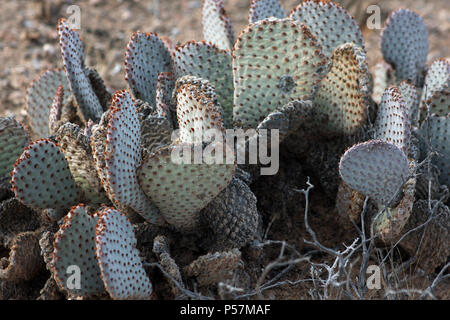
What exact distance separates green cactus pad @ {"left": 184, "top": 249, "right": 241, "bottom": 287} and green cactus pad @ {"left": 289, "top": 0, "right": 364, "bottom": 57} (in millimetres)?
1279

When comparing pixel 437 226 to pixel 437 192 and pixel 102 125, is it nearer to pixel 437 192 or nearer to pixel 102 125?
pixel 437 192

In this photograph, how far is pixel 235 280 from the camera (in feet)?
7.56

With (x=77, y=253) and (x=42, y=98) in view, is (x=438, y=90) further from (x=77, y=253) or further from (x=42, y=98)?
(x=42, y=98)

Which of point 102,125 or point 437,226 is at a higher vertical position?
point 102,125

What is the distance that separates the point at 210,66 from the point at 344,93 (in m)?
0.64

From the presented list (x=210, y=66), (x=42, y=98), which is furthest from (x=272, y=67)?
(x=42, y=98)

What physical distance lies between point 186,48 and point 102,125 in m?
0.63

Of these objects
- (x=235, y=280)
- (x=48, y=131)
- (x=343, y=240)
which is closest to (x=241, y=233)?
(x=235, y=280)

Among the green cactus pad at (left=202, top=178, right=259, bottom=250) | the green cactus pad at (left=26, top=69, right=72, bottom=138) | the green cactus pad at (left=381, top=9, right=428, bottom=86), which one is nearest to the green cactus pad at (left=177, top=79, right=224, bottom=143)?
the green cactus pad at (left=202, top=178, right=259, bottom=250)

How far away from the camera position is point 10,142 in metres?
2.67

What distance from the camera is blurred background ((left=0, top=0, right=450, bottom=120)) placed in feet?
14.0

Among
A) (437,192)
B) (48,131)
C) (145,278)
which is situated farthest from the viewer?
(48,131)

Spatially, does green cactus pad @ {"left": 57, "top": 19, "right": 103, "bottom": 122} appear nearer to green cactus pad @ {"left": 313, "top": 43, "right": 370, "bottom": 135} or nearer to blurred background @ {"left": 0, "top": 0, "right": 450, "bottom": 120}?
green cactus pad @ {"left": 313, "top": 43, "right": 370, "bottom": 135}
